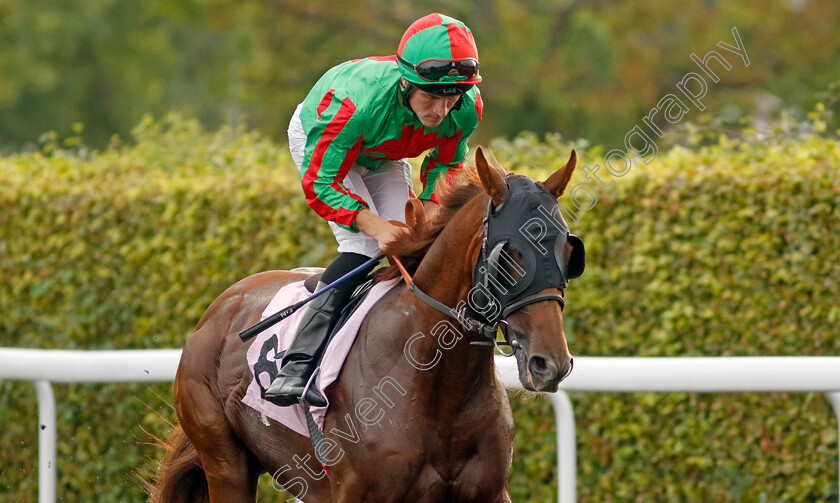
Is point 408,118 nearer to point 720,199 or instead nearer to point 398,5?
point 720,199

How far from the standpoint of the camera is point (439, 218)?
121 inches

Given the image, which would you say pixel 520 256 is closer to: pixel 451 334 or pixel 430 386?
pixel 451 334

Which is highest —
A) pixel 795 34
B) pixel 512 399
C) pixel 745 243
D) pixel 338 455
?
pixel 795 34

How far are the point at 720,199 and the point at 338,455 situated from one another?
8.23 ft

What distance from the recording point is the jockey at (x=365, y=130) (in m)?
3.08

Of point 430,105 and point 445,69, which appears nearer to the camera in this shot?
point 445,69

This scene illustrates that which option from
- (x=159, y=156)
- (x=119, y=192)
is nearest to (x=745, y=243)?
(x=119, y=192)

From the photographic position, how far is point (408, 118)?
3.29m

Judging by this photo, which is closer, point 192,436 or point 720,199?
point 192,436

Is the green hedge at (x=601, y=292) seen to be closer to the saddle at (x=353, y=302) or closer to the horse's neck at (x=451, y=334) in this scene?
the saddle at (x=353, y=302)

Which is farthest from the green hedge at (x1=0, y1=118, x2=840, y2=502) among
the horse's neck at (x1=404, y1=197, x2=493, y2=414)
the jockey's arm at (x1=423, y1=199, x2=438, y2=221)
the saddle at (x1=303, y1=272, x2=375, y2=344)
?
the horse's neck at (x1=404, y1=197, x2=493, y2=414)

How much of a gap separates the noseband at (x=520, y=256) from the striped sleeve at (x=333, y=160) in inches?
23.2

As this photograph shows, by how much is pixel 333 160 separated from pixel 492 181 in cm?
68

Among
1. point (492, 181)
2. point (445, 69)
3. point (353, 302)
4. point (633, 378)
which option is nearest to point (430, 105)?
point (445, 69)
